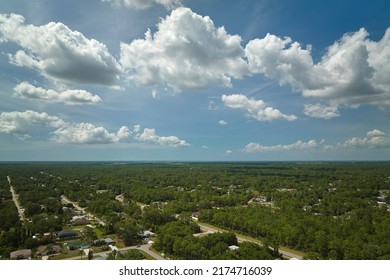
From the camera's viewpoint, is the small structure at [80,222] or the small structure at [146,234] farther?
the small structure at [80,222]

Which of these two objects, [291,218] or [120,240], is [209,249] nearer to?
[120,240]

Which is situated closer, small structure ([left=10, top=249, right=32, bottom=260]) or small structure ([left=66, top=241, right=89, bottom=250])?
small structure ([left=10, top=249, right=32, bottom=260])

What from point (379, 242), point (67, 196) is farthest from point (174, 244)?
point (67, 196)

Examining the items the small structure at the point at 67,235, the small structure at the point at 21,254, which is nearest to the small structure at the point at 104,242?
the small structure at the point at 67,235

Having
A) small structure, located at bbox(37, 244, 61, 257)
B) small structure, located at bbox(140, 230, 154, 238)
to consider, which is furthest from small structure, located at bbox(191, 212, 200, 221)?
small structure, located at bbox(37, 244, 61, 257)

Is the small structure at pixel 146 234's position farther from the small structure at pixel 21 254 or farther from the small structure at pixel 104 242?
the small structure at pixel 21 254

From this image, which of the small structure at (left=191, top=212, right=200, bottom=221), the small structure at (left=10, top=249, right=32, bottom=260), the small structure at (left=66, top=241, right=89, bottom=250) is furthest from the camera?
the small structure at (left=191, top=212, right=200, bottom=221)

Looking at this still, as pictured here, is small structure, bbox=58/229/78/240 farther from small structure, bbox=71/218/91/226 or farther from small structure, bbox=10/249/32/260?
small structure, bbox=71/218/91/226

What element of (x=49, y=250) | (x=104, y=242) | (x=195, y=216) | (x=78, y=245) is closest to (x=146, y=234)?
(x=104, y=242)
